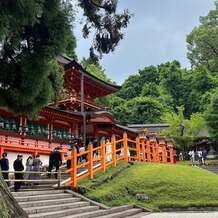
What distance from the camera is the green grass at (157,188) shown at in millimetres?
15430

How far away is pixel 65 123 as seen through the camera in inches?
1145

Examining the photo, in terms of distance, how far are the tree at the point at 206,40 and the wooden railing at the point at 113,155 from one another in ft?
90.2

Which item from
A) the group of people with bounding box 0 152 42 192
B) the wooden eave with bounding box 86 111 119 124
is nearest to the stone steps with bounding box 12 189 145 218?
the group of people with bounding box 0 152 42 192

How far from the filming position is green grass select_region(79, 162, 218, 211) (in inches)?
607

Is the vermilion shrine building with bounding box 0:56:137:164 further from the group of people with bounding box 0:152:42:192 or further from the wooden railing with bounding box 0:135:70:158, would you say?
the group of people with bounding box 0:152:42:192

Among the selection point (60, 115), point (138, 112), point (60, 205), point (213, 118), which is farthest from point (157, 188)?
point (138, 112)

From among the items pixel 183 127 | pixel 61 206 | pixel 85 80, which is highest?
pixel 85 80

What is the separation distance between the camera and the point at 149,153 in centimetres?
2355

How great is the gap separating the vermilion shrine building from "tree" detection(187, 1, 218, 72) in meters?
20.9

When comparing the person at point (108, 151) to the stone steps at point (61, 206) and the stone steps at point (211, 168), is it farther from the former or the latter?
the stone steps at point (211, 168)

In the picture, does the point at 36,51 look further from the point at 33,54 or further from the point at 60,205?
the point at 60,205

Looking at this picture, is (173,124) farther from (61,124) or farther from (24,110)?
(24,110)

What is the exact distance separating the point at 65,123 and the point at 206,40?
3005 centimetres

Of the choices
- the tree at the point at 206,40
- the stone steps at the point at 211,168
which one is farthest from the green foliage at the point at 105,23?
the tree at the point at 206,40
